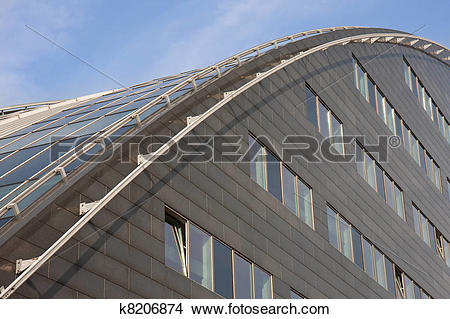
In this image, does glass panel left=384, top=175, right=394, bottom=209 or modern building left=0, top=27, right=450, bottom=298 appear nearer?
modern building left=0, top=27, right=450, bottom=298

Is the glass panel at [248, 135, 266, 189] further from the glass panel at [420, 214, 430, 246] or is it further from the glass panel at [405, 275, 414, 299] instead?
the glass panel at [420, 214, 430, 246]

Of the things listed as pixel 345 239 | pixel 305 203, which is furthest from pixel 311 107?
pixel 345 239

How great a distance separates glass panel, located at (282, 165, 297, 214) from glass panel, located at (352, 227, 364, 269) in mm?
6157

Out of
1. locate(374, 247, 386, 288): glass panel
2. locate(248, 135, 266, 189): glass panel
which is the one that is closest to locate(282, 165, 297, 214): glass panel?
locate(248, 135, 266, 189): glass panel

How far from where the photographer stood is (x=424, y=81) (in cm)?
5491

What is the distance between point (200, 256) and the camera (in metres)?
24.2

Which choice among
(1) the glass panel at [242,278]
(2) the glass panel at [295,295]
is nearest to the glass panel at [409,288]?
(2) the glass panel at [295,295]

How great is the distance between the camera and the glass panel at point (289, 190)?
30.4 m

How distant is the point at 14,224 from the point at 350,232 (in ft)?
68.3

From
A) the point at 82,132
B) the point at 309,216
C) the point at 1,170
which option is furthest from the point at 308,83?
the point at 1,170

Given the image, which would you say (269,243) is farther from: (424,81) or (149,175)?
(424,81)

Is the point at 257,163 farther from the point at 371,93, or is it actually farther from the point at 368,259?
the point at 371,93

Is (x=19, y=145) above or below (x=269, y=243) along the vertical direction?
above

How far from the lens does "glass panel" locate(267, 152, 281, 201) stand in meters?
29.3
